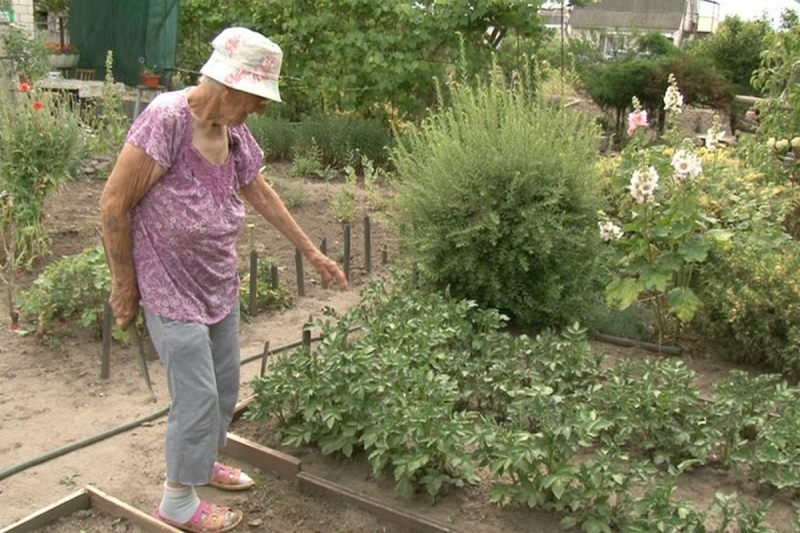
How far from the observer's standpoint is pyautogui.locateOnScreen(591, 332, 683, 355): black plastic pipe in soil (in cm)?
486

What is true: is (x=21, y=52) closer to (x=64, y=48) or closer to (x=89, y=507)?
(x=64, y=48)

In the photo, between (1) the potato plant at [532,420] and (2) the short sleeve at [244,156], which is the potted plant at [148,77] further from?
(2) the short sleeve at [244,156]

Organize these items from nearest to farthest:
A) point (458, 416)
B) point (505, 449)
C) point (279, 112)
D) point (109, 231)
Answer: point (109, 231)
point (505, 449)
point (458, 416)
point (279, 112)

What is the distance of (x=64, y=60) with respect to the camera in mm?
13180

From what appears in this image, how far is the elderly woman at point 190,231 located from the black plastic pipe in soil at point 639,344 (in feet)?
8.64

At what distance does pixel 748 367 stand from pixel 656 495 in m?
2.11

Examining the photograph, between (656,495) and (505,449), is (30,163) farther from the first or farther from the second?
(656,495)

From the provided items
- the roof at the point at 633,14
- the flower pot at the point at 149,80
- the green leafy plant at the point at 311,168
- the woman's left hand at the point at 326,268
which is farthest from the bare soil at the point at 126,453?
the roof at the point at 633,14

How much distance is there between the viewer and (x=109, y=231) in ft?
8.81

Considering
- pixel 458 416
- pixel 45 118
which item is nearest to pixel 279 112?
pixel 45 118

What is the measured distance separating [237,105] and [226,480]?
1444 millimetres

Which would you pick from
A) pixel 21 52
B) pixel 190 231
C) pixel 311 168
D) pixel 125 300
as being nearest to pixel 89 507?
pixel 125 300

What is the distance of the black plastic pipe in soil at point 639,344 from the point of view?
191 inches

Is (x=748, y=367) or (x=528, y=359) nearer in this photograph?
(x=528, y=359)
